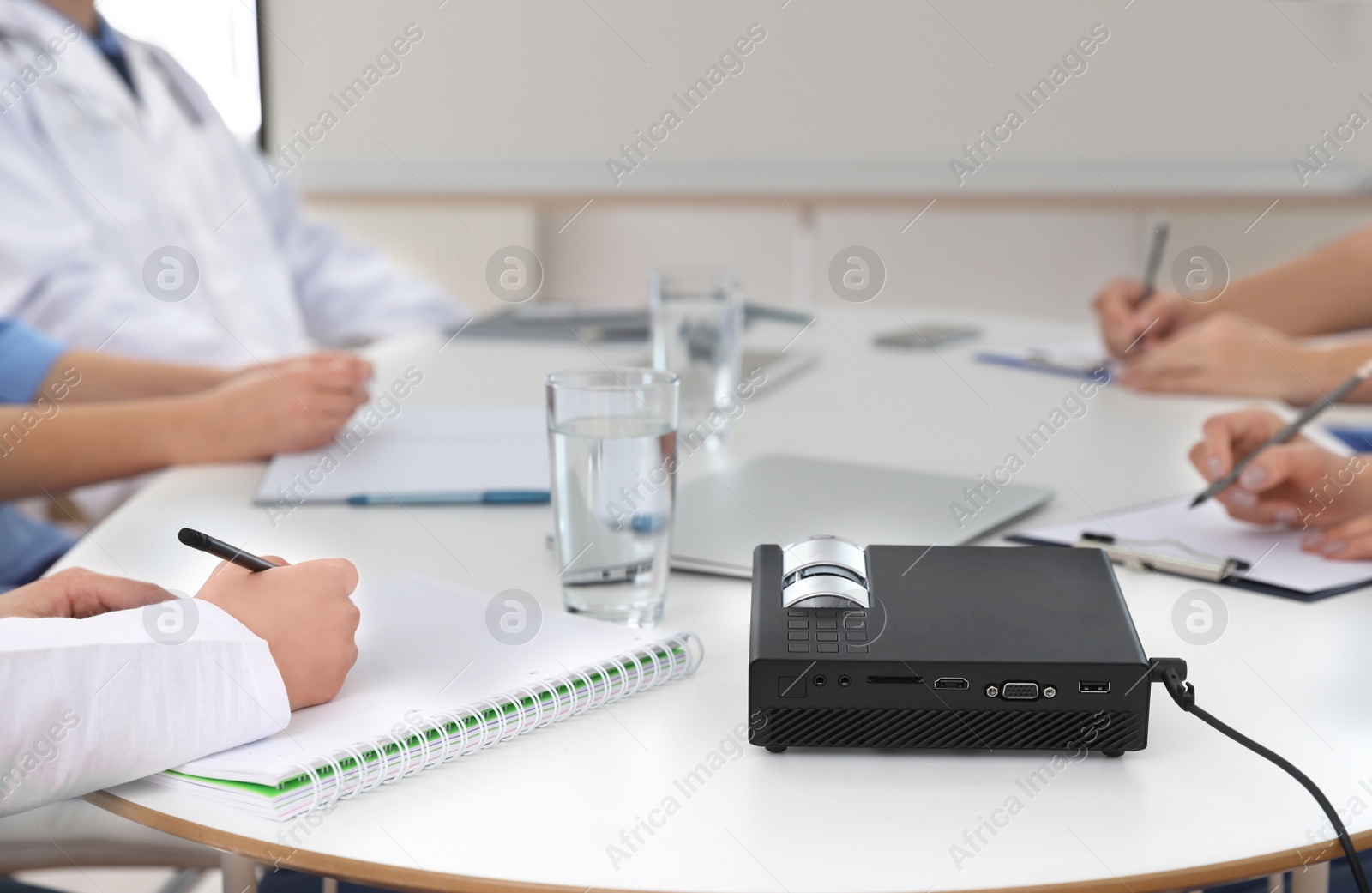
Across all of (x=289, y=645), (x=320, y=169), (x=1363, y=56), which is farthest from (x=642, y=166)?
(x=289, y=645)

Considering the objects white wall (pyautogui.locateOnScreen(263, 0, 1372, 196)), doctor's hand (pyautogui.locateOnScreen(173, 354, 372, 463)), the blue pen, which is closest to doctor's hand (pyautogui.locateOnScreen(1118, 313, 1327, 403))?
the blue pen

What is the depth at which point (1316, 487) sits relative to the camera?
2.84 ft

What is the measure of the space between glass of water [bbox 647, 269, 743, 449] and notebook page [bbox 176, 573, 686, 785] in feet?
1.59

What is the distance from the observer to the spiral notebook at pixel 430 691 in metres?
0.50

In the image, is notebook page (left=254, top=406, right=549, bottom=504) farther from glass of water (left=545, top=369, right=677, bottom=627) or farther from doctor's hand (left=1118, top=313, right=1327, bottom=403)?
doctor's hand (left=1118, top=313, right=1327, bottom=403)

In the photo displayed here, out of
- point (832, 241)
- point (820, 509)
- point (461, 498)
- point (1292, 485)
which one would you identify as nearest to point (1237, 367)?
point (1292, 485)

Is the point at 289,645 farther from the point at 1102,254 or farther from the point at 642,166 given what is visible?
the point at 1102,254

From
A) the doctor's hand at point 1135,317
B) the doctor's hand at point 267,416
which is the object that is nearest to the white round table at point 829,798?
the doctor's hand at point 267,416

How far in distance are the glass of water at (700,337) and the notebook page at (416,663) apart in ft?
1.59

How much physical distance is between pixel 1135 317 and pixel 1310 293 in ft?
1.09

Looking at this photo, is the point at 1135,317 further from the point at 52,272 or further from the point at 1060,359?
the point at 52,272

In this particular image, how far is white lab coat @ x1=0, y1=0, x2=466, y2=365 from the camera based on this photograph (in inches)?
61.1

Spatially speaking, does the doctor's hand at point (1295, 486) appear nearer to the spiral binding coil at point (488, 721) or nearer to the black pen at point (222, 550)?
the spiral binding coil at point (488, 721)

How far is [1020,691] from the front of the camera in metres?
0.53
